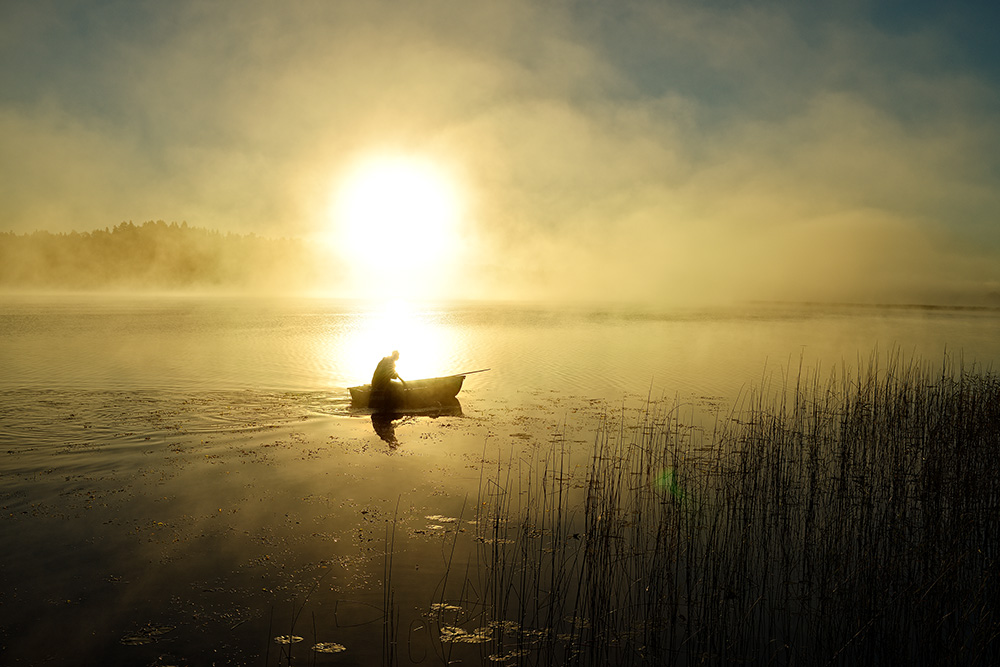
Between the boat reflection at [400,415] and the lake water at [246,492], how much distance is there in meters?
0.31

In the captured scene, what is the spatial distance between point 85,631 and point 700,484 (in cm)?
1082

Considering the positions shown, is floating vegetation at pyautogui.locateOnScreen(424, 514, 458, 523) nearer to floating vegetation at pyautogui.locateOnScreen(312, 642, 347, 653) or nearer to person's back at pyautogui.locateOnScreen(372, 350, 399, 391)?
floating vegetation at pyautogui.locateOnScreen(312, 642, 347, 653)

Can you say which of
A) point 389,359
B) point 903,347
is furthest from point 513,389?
point 903,347

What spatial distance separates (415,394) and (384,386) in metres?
1.31

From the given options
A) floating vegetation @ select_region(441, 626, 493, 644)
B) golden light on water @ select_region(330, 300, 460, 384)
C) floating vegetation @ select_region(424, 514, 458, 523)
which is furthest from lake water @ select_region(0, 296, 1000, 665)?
golden light on water @ select_region(330, 300, 460, 384)

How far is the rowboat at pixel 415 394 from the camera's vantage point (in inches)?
810

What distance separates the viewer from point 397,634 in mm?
6781

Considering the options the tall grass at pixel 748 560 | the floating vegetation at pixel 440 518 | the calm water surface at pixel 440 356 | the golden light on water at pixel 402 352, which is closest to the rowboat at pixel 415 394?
the calm water surface at pixel 440 356

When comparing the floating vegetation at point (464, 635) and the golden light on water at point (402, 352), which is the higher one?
the golden light on water at point (402, 352)

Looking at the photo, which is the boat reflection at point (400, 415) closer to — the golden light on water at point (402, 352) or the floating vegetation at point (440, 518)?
the floating vegetation at point (440, 518)

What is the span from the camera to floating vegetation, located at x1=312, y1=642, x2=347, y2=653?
642 cm

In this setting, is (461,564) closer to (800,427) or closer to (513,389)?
(800,427)

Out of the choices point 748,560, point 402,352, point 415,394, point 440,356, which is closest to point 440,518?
point 748,560

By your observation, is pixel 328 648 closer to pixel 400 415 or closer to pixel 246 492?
pixel 246 492
